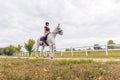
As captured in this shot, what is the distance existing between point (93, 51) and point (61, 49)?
7.92 metres

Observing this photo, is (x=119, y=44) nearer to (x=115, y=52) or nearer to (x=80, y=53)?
(x=115, y=52)

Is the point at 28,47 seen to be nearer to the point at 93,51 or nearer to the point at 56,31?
the point at 93,51

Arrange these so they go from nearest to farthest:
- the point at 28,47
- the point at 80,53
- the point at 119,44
Answer: the point at 119,44 < the point at 80,53 < the point at 28,47

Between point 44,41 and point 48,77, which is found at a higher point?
point 44,41

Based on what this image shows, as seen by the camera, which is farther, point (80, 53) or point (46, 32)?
point (80, 53)

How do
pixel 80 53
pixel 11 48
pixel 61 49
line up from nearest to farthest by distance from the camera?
pixel 80 53 → pixel 61 49 → pixel 11 48

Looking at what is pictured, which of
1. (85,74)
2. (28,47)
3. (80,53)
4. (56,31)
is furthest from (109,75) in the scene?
(28,47)

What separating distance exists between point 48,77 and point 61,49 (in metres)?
32.0

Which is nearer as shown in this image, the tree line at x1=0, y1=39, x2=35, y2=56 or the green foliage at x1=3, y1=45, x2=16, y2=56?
the tree line at x1=0, y1=39, x2=35, y2=56

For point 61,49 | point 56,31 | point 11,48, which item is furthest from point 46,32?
point 11,48

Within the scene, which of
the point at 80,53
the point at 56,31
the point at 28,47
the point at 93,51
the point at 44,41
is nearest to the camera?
the point at 56,31

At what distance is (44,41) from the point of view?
869 inches

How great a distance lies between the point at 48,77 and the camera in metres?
6.43

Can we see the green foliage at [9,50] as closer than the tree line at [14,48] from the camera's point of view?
No
